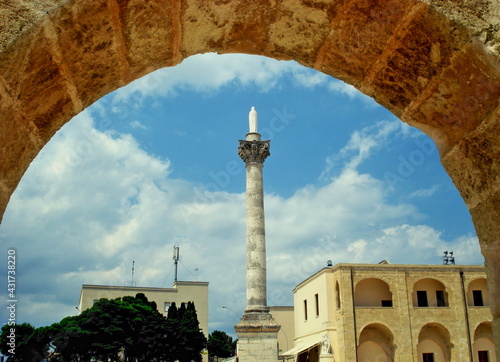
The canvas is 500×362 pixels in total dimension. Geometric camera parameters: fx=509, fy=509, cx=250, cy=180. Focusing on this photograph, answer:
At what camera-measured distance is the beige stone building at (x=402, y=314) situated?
30.4 meters

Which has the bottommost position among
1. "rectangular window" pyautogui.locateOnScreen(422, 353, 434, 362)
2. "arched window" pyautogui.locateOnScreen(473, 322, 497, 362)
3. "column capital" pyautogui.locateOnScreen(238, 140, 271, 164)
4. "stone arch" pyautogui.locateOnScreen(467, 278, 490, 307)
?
"rectangular window" pyautogui.locateOnScreen(422, 353, 434, 362)

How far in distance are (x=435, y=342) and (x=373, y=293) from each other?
4819 mm

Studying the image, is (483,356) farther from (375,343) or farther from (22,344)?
(22,344)

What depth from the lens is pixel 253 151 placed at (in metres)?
24.5

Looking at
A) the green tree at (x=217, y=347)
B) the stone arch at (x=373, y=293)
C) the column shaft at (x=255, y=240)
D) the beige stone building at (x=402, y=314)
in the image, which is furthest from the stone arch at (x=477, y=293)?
the green tree at (x=217, y=347)

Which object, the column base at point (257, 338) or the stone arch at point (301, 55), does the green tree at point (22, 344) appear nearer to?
the column base at point (257, 338)

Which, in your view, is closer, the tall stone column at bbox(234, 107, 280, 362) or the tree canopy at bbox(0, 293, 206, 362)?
the tall stone column at bbox(234, 107, 280, 362)

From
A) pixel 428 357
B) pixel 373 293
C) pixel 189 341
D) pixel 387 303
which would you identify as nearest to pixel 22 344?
pixel 189 341

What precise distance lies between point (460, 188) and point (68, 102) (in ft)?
7.23

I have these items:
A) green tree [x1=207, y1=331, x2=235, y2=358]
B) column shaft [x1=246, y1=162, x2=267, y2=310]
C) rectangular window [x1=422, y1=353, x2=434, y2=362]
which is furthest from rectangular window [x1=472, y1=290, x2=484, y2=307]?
green tree [x1=207, y1=331, x2=235, y2=358]

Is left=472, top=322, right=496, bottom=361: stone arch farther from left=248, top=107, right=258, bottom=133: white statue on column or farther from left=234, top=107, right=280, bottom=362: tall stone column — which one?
left=248, top=107, right=258, bottom=133: white statue on column

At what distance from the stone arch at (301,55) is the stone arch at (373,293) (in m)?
30.4

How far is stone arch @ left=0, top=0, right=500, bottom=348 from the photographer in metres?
2.30

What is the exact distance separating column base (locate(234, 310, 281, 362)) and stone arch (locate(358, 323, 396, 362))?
11967 mm
